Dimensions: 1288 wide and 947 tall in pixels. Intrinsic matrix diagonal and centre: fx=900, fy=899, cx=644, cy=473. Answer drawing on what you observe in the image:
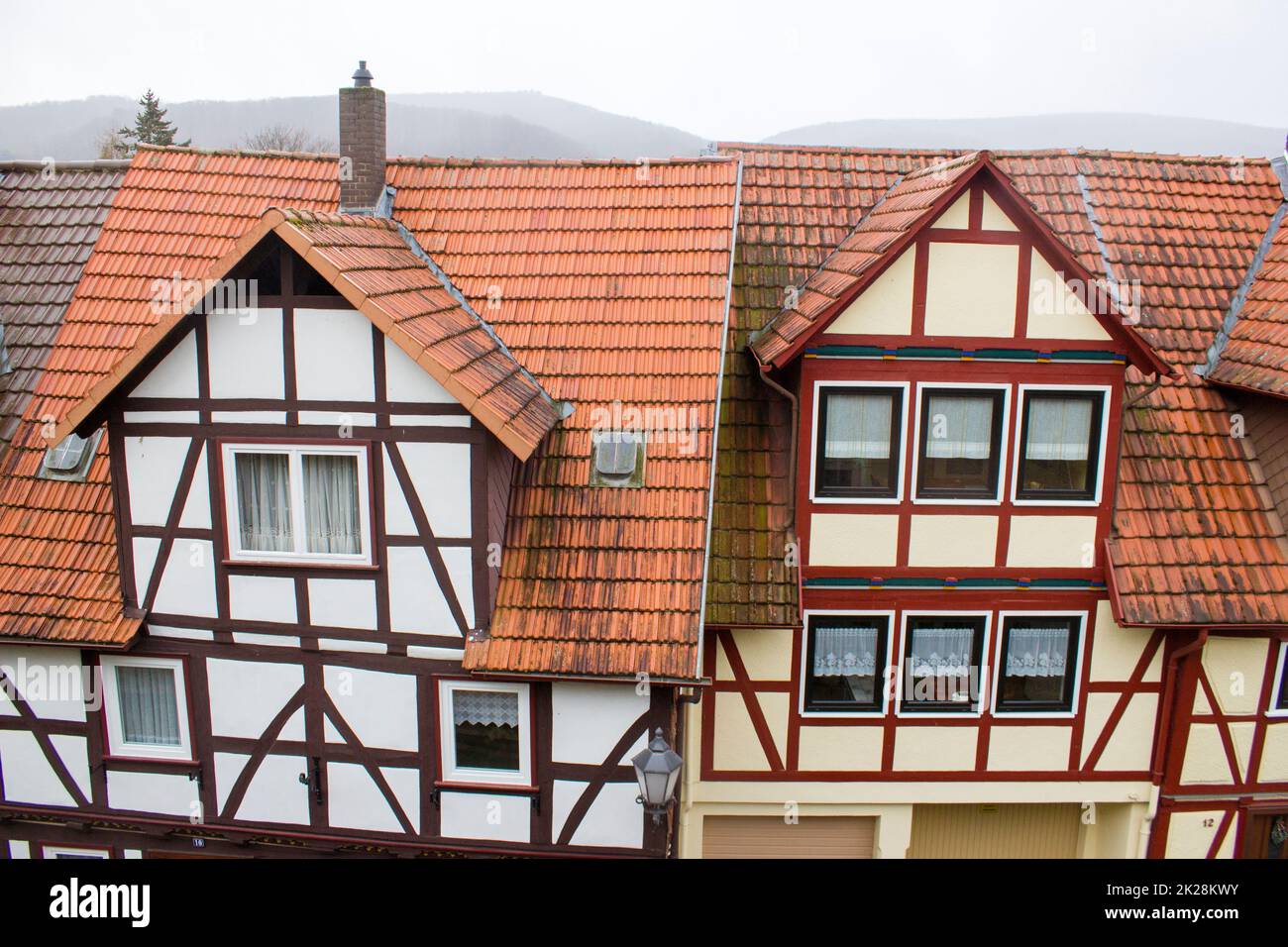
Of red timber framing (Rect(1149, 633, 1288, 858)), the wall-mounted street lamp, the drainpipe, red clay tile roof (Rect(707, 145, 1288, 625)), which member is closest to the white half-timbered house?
the wall-mounted street lamp

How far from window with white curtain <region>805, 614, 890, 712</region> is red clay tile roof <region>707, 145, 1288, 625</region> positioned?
78 cm

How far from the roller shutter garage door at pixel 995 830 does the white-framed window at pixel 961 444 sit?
3.79 metres

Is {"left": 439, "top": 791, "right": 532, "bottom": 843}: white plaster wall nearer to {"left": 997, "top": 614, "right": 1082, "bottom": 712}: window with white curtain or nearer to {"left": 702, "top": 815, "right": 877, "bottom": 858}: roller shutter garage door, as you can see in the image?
{"left": 702, "top": 815, "right": 877, "bottom": 858}: roller shutter garage door

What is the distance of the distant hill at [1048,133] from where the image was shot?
52.6 m

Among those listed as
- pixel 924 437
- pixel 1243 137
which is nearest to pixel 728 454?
pixel 924 437

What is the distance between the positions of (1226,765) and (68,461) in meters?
12.7

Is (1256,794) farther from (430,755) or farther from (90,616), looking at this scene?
(90,616)

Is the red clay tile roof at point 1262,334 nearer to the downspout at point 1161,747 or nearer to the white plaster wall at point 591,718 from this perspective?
the downspout at point 1161,747

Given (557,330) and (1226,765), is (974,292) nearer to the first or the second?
(557,330)

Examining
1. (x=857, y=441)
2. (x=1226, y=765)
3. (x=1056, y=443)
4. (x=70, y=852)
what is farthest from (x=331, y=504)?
(x=1226, y=765)

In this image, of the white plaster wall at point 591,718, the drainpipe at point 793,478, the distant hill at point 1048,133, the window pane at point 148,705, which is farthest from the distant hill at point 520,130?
the window pane at point 148,705

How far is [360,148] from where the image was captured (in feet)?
32.2
